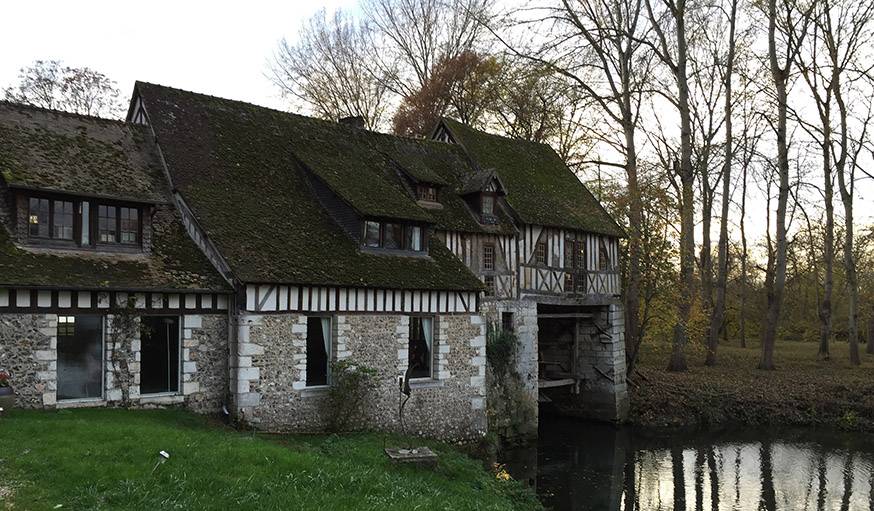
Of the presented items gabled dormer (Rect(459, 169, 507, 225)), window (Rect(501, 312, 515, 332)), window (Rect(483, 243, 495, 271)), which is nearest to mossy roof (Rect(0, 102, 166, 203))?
gabled dormer (Rect(459, 169, 507, 225))

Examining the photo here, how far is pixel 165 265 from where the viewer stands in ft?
38.9

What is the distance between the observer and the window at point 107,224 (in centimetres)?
1175

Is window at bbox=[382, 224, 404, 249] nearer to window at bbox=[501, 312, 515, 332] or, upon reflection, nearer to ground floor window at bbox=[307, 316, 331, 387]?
ground floor window at bbox=[307, 316, 331, 387]

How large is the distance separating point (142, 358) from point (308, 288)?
9.53 feet

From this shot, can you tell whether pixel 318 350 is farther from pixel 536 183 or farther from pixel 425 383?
pixel 536 183

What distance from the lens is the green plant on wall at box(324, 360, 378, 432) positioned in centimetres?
1238

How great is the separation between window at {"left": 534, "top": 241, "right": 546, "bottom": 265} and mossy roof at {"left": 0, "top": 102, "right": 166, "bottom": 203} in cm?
908

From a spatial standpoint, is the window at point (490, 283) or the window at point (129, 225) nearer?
the window at point (129, 225)

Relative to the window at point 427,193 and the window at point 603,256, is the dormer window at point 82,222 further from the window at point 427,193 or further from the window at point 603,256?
the window at point 603,256

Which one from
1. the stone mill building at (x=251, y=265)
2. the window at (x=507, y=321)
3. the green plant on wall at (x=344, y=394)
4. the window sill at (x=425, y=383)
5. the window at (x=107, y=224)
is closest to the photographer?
the stone mill building at (x=251, y=265)

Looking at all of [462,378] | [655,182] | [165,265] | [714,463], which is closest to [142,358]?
[165,265]

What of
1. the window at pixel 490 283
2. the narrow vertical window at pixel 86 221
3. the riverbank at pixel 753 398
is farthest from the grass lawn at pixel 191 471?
the riverbank at pixel 753 398

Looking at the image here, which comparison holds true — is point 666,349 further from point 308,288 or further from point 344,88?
point 308,288

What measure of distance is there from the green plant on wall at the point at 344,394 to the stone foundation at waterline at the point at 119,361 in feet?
6.00
